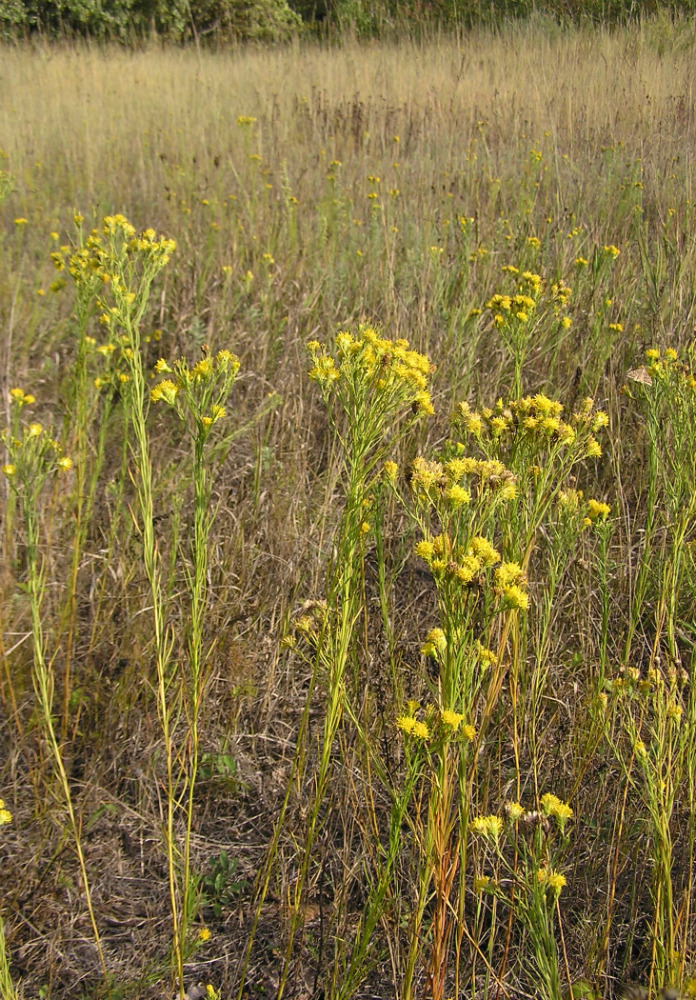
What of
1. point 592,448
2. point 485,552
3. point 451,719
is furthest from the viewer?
point 592,448

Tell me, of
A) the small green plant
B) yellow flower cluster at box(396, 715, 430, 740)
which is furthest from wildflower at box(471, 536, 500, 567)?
the small green plant

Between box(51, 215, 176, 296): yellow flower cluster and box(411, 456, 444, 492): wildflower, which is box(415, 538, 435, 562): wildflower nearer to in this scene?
box(411, 456, 444, 492): wildflower

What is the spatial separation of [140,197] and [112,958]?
14.4 feet

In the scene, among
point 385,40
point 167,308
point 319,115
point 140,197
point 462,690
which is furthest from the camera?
point 385,40

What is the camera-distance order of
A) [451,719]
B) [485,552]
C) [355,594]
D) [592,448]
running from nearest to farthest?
[451,719]
[485,552]
[355,594]
[592,448]

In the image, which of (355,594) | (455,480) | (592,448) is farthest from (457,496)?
(592,448)

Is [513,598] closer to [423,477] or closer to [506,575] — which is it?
[506,575]

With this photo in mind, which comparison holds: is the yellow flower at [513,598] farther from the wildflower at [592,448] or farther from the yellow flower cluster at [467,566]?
the wildflower at [592,448]

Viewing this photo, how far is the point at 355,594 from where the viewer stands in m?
1.20

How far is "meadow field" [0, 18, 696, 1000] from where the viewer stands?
3.73 ft

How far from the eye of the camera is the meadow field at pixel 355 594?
3.73 ft

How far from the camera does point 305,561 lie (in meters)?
2.21

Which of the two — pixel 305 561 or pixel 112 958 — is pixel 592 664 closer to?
pixel 305 561

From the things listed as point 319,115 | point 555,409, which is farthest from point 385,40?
point 555,409
